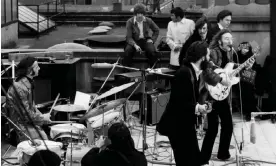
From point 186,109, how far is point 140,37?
598 centimetres

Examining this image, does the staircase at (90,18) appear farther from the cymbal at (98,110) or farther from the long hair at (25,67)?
the cymbal at (98,110)

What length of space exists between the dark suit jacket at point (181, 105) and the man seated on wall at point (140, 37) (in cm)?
556

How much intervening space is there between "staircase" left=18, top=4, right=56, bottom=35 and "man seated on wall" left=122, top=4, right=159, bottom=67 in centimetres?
950

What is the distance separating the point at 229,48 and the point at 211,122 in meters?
1.16

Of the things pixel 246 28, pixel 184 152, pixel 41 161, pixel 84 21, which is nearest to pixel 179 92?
pixel 184 152

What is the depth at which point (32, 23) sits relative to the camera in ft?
76.6

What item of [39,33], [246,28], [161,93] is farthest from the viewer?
[39,33]

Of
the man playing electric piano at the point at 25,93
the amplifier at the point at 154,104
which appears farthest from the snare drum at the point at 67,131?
the amplifier at the point at 154,104

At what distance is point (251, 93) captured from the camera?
12969mm

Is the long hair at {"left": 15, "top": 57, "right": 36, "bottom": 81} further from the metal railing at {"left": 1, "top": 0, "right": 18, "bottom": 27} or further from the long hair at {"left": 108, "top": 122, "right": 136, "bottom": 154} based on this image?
the metal railing at {"left": 1, "top": 0, "right": 18, "bottom": 27}

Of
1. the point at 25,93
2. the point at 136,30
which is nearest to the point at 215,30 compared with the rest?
the point at 136,30

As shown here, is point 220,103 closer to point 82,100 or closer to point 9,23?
point 82,100

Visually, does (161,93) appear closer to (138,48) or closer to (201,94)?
(138,48)

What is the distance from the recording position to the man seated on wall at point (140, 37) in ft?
43.9
